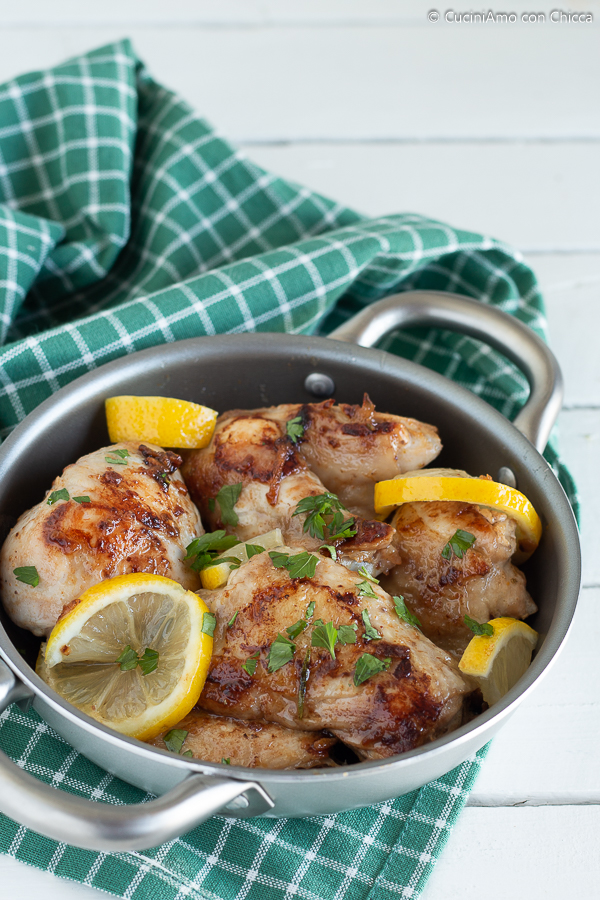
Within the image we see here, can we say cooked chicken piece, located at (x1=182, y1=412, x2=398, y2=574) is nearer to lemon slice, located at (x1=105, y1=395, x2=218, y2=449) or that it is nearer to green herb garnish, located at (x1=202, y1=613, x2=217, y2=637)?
lemon slice, located at (x1=105, y1=395, x2=218, y2=449)

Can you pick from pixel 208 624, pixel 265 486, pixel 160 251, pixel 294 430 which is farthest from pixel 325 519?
pixel 160 251

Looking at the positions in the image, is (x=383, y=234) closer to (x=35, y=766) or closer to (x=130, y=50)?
(x=130, y=50)

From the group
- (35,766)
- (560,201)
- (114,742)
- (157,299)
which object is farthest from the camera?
(560,201)

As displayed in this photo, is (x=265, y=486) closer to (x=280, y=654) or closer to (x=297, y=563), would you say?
(x=297, y=563)

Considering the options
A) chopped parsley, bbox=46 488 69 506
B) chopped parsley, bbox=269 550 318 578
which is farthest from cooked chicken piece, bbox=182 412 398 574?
chopped parsley, bbox=46 488 69 506

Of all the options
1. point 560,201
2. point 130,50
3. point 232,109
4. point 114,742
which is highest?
point 130,50

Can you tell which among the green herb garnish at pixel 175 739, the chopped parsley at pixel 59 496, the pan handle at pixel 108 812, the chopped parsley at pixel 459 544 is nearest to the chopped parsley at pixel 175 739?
the green herb garnish at pixel 175 739

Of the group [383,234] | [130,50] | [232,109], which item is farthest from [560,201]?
[130,50]
